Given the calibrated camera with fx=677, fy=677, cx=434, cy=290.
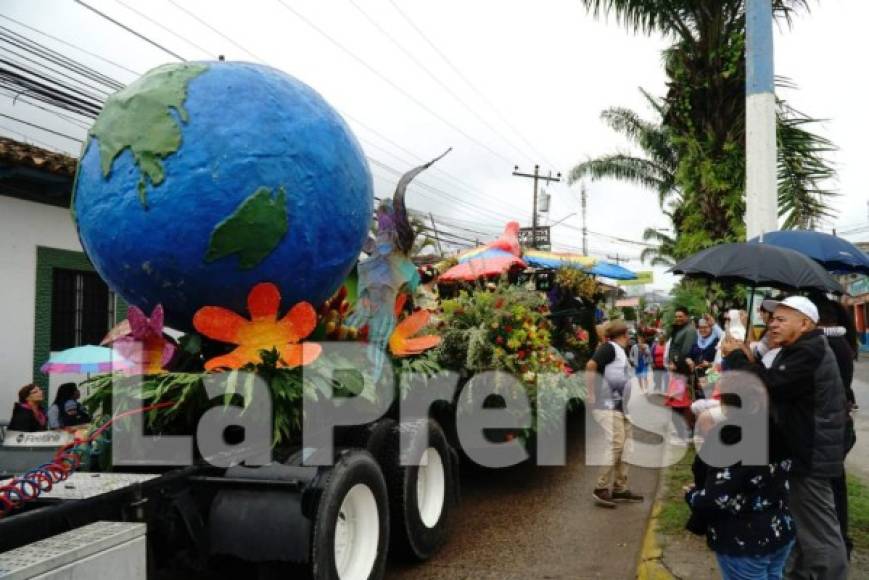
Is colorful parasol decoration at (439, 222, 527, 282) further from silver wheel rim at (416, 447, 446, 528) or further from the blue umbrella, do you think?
silver wheel rim at (416, 447, 446, 528)

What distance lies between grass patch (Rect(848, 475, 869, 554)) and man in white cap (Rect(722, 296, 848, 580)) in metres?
1.31

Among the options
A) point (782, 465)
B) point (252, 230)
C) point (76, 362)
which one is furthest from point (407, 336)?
point (76, 362)

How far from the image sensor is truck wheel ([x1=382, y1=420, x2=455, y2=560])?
4172 mm

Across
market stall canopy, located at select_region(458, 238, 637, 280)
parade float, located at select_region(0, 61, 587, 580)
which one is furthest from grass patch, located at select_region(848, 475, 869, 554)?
market stall canopy, located at select_region(458, 238, 637, 280)

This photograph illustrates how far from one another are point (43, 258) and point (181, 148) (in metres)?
7.00

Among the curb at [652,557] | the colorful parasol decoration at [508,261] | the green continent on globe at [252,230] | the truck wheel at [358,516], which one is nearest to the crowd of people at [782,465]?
the curb at [652,557]

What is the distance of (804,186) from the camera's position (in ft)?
33.9

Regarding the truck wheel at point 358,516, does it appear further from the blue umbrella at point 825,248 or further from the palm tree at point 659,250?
the palm tree at point 659,250

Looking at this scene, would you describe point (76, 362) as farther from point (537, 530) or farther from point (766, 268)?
point (766, 268)

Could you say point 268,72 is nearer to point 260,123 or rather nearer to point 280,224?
point 260,123

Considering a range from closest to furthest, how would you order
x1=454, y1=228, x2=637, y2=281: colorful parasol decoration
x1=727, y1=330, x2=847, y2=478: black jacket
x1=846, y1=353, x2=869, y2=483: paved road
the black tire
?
x1=727, y1=330, x2=847, y2=478: black jacket
the black tire
x1=846, y1=353, x2=869, y2=483: paved road
x1=454, y1=228, x2=637, y2=281: colorful parasol decoration

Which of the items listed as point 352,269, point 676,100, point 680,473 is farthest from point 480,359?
point 676,100

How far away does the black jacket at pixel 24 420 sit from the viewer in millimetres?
7137

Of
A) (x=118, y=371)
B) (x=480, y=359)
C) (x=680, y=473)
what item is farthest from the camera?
(x=680, y=473)
